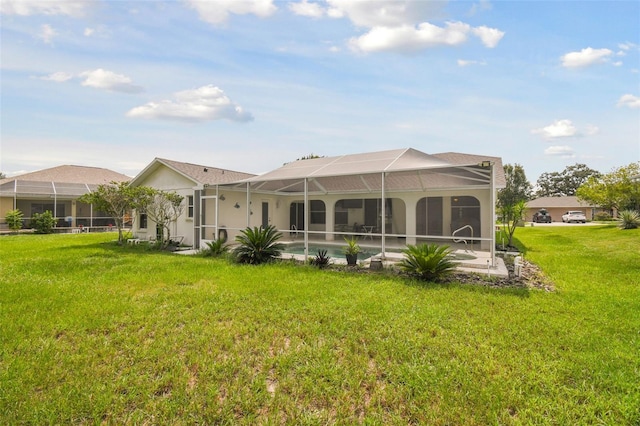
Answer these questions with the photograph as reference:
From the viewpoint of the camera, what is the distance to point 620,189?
22750 mm

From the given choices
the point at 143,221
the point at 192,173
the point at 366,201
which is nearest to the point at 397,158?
the point at 366,201

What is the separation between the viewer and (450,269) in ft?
23.5

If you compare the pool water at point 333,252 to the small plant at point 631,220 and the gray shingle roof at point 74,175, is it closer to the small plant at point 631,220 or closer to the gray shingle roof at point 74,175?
the small plant at point 631,220

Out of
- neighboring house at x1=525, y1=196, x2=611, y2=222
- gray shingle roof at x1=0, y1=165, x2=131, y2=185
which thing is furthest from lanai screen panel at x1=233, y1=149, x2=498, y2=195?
neighboring house at x1=525, y1=196, x2=611, y2=222

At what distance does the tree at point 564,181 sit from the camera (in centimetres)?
6219

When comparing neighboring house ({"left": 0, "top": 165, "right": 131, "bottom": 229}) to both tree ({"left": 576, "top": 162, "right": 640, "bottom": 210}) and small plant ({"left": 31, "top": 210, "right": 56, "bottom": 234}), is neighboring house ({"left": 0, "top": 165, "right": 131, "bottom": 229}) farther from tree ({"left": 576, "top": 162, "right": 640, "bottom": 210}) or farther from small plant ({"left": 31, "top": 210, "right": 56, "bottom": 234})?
tree ({"left": 576, "top": 162, "right": 640, "bottom": 210})

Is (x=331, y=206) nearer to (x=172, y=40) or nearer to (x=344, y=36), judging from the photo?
(x=344, y=36)

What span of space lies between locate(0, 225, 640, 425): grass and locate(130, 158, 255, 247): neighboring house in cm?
727

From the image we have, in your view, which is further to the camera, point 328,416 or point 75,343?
point 75,343

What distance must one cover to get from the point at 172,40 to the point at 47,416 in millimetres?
9787

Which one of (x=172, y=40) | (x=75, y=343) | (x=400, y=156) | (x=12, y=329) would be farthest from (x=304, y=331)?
(x=172, y=40)

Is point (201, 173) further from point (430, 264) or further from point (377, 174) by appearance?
point (430, 264)

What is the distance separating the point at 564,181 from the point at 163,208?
250ft

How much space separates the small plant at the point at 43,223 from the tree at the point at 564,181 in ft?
256
